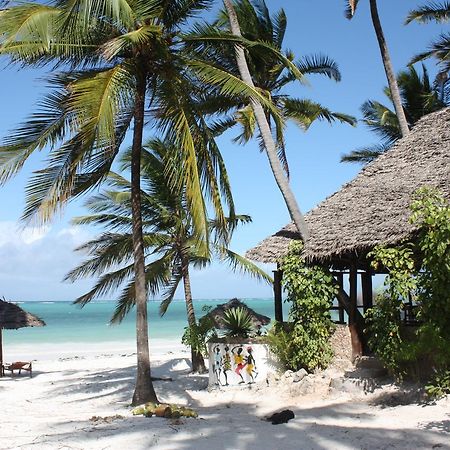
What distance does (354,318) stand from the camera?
11383mm

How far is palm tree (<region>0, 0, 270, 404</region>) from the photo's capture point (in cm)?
884

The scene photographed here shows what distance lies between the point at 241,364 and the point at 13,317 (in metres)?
7.57

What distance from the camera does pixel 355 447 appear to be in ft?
19.9

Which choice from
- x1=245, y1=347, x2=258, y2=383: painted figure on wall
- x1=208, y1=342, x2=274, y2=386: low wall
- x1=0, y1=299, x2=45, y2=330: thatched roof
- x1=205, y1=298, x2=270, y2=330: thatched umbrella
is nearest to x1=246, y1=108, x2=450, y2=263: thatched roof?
x1=208, y1=342, x2=274, y2=386: low wall

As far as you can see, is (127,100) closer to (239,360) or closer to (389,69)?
(239,360)

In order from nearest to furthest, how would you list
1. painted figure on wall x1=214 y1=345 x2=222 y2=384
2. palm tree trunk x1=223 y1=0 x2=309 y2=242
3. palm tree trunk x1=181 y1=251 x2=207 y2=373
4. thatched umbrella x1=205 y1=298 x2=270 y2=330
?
painted figure on wall x1=214 y1=345 x2=222 y2=384 → palm tree trunk x1=223 y1=0 x2=309 y2=242 → thatched umbrella x1=205 y1=298 x2=270 y2=330 → palm tree trunk x1=181 y1=251 x2=207 y2=373

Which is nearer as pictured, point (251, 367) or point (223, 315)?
point (251, 367)

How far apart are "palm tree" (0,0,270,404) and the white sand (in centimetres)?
188

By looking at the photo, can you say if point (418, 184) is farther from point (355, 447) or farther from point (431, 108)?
point (431, 108)

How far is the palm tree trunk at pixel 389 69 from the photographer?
16.3m

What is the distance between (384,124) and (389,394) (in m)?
12.6

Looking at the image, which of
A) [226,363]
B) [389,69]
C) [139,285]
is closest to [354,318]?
[226,363]

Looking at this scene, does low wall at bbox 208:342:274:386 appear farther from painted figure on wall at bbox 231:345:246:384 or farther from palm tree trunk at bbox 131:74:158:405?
palm tree trunk at bbox 131:74:158:405

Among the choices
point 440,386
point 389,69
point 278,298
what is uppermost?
point 389,69
